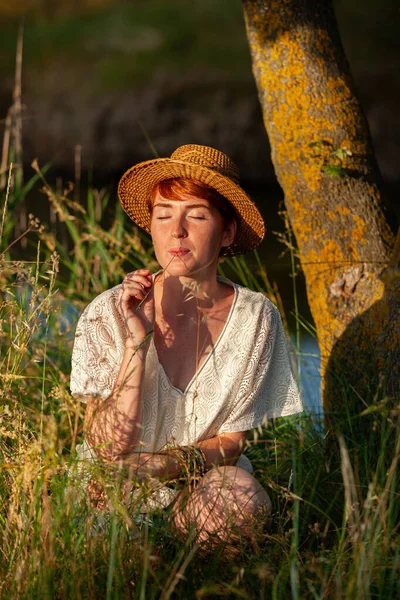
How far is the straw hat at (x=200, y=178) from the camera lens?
275 centimetres

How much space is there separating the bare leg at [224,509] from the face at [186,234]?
0.62m

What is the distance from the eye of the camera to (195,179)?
2805 mm

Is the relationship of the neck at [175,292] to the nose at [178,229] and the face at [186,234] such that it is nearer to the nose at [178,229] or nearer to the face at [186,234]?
the face at [186,234]

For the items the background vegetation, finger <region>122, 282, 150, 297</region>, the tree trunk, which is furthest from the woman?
the tree trunk

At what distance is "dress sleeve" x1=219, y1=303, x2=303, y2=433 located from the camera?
2.83 m

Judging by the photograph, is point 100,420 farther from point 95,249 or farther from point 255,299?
point 95,249

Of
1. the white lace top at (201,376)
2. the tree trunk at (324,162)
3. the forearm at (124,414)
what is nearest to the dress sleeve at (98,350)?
the white lace top at (201,376)

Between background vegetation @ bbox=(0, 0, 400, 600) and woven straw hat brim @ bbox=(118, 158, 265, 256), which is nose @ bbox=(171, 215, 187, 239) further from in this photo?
background vegetation @ bbox=(0, 0, 400, 600)

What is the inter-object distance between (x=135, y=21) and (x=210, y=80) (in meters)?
3.86

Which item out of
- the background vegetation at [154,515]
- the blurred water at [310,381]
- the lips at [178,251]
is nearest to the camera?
the background vegetation at [154,515]

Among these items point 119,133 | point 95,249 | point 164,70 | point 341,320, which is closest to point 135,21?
point 164,70

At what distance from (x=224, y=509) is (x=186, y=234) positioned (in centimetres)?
82

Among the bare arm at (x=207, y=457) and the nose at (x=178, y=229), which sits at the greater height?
the nose at (x=178, y=229)

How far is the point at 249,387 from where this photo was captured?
9.31 ft
